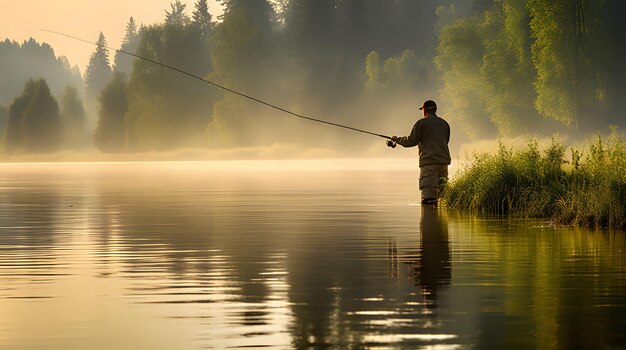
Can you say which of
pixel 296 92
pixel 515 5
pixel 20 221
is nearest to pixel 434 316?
→ pixel 20 221

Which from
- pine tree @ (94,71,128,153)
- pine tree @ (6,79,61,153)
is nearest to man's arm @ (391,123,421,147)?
pine tree @ (94,71,128,153)

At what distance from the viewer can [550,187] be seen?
2502 centimetres

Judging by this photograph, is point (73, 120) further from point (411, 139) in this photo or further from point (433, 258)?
point (433, 258)

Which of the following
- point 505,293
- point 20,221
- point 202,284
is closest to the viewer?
point 505,293

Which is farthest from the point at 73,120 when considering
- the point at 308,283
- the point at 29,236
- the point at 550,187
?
the point at 308,283

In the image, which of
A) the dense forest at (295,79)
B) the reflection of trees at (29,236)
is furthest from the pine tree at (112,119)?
the reflection of trees at (29,236)

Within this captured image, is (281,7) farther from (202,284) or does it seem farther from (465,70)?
(202,284)

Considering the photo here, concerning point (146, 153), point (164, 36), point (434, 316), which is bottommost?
point (434, 316)

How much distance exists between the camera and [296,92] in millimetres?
133500

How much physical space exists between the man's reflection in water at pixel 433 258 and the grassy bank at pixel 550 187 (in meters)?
2.04

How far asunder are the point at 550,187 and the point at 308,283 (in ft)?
40.6

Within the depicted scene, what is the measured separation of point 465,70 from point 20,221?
70.8 metres

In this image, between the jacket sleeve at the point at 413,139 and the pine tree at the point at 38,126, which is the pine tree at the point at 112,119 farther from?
the jacket sleeve at the point at 413,139

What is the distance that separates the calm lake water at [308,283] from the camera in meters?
9.97
